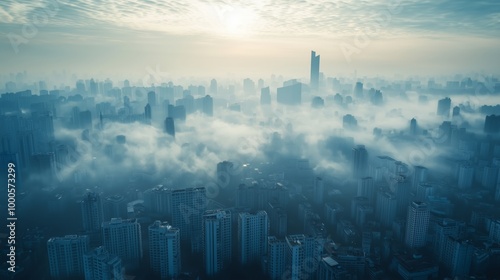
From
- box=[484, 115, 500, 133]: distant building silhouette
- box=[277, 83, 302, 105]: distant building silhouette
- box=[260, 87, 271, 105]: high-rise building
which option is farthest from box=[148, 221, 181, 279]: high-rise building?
box=[277, 83, 302, 105]: distant building silhouette

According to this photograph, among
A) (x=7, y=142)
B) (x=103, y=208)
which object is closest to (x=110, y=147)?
(x=7, y=142)

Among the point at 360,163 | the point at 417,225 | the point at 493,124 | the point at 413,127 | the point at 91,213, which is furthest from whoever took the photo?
the point at 413,127

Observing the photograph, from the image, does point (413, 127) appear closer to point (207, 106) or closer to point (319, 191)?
point (319, 191)

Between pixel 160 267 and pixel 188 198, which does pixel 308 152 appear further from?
pixel 160 267

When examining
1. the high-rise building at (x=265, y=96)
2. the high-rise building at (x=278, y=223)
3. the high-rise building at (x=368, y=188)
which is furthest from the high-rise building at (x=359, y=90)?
the high-rise building at (x=278, y=223)

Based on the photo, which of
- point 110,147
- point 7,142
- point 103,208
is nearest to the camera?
point 103,208

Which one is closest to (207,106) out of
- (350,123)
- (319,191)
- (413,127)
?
(350,123)

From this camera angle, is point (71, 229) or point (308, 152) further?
point (308, 152)
